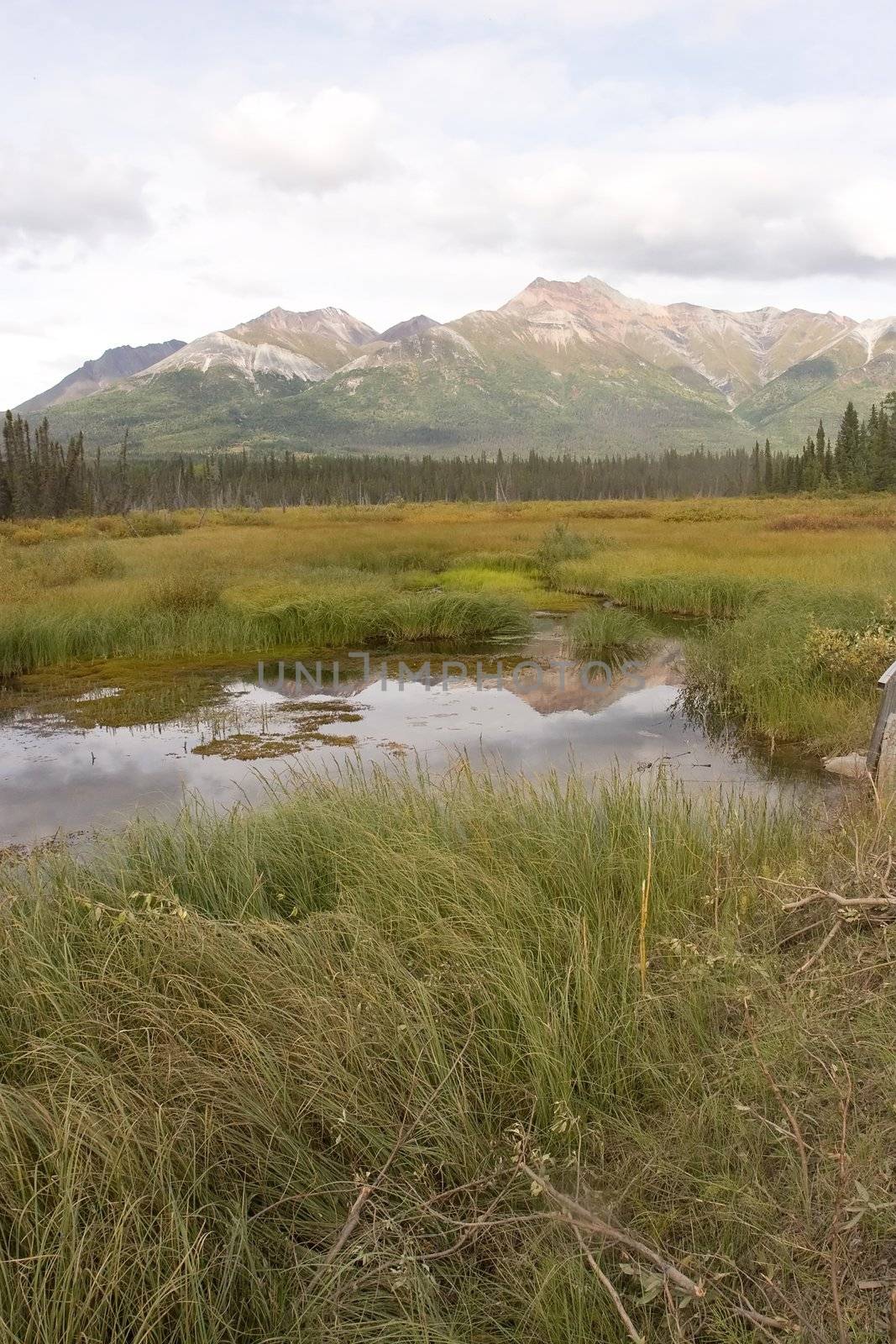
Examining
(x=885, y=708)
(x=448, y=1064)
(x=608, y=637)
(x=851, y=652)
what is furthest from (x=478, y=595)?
(x=448, y=1064)

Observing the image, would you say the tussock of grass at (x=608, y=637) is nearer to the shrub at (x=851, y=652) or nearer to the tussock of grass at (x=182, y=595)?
the shrub at (x=851, y=652)

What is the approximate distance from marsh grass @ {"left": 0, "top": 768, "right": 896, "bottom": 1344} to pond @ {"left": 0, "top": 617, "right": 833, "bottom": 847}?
2.51m

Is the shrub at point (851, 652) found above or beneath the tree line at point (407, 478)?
beneath

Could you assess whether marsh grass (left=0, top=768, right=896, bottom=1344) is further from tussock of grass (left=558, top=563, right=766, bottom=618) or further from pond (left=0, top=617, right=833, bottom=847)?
tussock of grass (left=558, top=563, right=766, bottom=618)

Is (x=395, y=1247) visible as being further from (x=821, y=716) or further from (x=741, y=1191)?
(x=821, y=716)

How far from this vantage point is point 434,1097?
313 centimetres

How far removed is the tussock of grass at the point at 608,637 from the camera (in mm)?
16969

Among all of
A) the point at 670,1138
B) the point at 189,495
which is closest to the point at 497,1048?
the point at 670,1138

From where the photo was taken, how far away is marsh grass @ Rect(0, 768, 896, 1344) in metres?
2.49

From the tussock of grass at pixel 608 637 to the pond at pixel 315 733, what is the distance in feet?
2.79

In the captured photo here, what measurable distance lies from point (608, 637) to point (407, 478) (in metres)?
114

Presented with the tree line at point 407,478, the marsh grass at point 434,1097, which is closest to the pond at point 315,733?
the marsh grass at point 434,1097

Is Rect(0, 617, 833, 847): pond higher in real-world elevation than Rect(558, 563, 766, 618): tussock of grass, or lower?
lower

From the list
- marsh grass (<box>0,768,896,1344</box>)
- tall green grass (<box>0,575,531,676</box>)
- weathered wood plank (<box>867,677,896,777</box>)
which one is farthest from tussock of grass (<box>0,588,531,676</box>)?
marsh grass (<box>0,768,896,1344</box>)
